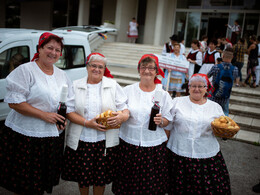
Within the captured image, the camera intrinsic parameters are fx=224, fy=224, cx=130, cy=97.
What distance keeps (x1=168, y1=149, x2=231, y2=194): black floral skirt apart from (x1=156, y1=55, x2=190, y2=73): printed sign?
12.0ft

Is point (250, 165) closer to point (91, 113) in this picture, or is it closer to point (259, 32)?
point (91, 113)

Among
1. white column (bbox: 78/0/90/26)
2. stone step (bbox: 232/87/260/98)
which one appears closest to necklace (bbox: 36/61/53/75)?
stone step (bbox: 232/87/260/98)

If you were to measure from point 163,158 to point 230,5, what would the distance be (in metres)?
15.6

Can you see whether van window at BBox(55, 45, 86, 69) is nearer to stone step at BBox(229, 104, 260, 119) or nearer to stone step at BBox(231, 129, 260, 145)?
stone step at BBox(231, 129, 260, 145)

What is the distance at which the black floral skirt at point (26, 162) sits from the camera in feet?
7.80

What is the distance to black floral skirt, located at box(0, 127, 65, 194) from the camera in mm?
2377

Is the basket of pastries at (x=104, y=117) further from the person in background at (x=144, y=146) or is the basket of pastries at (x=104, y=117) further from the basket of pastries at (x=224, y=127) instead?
the basket of pastries at (x=224, y=127)

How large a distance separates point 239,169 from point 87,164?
3.03 meters

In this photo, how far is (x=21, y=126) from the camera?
2.38 m

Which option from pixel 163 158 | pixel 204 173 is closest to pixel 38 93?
pixel 163 158

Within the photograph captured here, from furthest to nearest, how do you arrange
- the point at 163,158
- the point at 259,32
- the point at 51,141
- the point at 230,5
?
the point at 230,5 → the point at 259,32 → the point at 163,158 → the point at 51,141

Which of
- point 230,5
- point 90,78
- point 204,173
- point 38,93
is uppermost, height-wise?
point 230,5

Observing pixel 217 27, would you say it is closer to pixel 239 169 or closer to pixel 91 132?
pixel 239 169

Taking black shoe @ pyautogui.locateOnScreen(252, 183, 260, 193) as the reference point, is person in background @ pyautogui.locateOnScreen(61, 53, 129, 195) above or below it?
above
